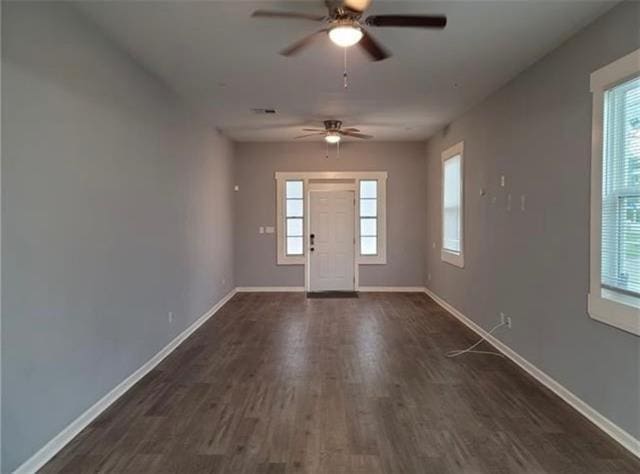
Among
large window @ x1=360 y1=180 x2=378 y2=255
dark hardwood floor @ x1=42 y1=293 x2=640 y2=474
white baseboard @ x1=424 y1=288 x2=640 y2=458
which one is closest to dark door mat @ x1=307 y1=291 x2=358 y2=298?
large window @ x1=360 y1=180 x2=378 y2=255

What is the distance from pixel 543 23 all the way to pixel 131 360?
4072mm

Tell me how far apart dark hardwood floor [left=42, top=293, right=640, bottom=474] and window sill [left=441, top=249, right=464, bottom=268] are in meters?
1.37

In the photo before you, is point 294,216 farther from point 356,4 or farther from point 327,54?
point 356,4

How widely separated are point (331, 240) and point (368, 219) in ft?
2.61

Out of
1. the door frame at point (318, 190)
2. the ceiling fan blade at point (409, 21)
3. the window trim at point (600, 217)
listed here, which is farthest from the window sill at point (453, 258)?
the ceiling fan blade at point (409, 21)

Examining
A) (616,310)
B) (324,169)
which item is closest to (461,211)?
(324,169)

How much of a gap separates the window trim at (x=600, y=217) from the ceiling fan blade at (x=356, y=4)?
5.46 feet

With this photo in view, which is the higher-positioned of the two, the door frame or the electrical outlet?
the door frame

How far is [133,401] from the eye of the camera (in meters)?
3.45

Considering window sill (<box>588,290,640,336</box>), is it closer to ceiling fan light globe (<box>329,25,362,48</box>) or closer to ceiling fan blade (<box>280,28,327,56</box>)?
ceiling fan light globe (<box>329,25,362,48</box>)

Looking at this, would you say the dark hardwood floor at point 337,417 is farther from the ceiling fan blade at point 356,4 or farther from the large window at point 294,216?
the large window at point 294,216

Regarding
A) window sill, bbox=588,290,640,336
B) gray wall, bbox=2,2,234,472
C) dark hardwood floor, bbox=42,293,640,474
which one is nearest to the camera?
gray wall, bbox=2,2,234,472

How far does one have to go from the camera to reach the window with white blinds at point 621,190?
277cm

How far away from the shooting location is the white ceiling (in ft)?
9.75
